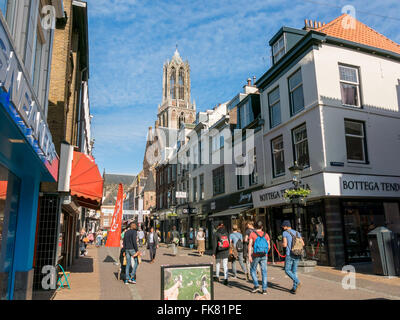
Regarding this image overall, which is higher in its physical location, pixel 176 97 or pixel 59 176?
pixel 176 97

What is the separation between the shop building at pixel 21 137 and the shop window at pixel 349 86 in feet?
40.7

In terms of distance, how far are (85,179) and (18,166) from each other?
8.46ft

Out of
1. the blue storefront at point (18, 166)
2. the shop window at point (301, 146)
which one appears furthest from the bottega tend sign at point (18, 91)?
the shop window at point (301, 146)

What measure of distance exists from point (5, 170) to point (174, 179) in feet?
106

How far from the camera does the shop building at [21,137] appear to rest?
355 cm

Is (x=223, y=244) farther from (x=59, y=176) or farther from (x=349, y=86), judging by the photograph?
(x=349, y=86)

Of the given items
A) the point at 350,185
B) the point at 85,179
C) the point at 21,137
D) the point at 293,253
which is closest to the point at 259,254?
the point at 293,253

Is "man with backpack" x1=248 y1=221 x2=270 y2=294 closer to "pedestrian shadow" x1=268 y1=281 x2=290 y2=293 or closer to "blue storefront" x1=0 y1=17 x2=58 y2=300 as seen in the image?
"pedestrian shadow" x1=268 y1=281 x2=290 y2=293

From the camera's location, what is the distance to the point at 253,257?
27.7 feet

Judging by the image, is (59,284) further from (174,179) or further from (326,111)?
(174,179)

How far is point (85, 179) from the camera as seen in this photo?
28.3 feet

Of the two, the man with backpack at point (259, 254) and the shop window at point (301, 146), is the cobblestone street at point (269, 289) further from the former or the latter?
the shop window at point (301, 146)

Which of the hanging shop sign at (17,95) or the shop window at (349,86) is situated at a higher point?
the shop window at (349,86)

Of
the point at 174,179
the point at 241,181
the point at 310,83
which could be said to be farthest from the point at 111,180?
the point at 310,83
